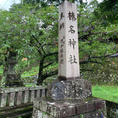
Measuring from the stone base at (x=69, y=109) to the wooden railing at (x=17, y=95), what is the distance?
815 mm

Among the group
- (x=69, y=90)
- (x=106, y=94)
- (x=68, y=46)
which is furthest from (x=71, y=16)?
(x=106, y=94)

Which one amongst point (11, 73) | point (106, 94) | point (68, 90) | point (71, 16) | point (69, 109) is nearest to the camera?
point (69, 109)

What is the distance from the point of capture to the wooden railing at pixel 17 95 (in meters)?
3.10

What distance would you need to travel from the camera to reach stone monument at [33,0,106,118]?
7.51 ft

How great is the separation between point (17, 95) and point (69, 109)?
1.75 metres

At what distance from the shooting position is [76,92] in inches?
108

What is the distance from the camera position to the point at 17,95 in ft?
10.9

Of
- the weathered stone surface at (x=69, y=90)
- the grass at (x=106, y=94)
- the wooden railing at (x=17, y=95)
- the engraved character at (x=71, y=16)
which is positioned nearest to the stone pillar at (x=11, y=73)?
the wooden railing at (x=17, y=95)

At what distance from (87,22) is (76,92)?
3075mm

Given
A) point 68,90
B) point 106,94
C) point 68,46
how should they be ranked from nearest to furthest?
point 68,90 < point 68,46 < point 106,94

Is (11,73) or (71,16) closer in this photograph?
(71,16)

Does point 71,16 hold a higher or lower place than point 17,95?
higher

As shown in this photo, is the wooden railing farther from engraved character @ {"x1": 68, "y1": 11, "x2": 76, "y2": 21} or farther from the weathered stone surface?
engraved character @ {"x1": 68, "y1": 11, "x2": 76, "y2": 21}

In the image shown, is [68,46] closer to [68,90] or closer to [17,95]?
[68,90]
